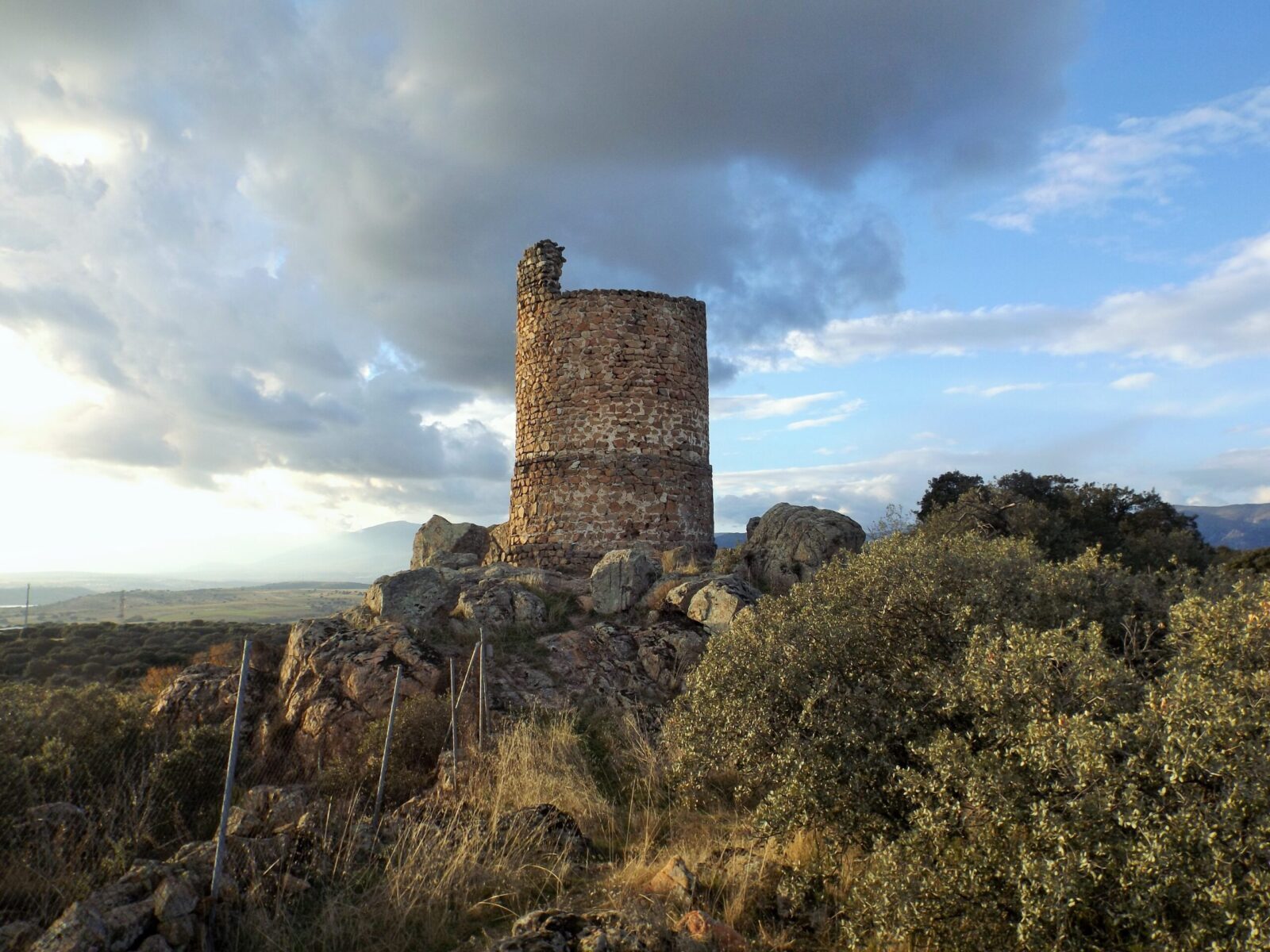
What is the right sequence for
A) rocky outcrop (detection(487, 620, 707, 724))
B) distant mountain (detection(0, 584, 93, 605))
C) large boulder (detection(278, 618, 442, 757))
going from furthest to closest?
distant mountain (detection(0, 584, 93, 605)) → rocky outcrop (detection(487, 620, 707, 724)) → large boulder (detection(278, 618, 442, 757))

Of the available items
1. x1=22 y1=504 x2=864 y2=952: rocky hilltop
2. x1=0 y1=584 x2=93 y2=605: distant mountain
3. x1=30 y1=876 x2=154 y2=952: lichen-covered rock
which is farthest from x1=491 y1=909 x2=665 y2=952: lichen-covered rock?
x1=0 y1=584 x2=93 y2=605: distant mountain

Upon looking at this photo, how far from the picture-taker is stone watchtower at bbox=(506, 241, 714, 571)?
17.1m

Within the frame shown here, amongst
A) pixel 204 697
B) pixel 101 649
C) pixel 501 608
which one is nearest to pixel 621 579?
pixel 501 608

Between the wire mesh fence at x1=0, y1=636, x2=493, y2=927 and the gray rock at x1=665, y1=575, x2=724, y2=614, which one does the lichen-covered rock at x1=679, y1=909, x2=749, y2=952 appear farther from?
the gray rock at x1=665, y1=575, x2=724, y2=614

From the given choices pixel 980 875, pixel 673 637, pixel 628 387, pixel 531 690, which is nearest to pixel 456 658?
pixel 531 690

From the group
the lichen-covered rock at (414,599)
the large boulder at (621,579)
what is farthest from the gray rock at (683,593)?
the lichen-covered rock at (414,599)

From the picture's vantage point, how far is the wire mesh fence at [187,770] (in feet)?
21.5

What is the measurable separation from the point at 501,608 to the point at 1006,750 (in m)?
9.88

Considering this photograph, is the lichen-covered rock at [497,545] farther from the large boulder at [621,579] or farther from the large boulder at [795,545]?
the large boulder at [795,545]

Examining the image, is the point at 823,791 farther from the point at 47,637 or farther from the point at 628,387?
the point at 47,637

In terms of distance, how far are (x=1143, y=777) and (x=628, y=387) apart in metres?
13.5

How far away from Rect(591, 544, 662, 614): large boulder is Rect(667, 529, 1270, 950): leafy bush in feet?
22.1

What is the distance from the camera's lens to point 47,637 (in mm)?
35469

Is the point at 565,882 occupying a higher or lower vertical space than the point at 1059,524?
lower
